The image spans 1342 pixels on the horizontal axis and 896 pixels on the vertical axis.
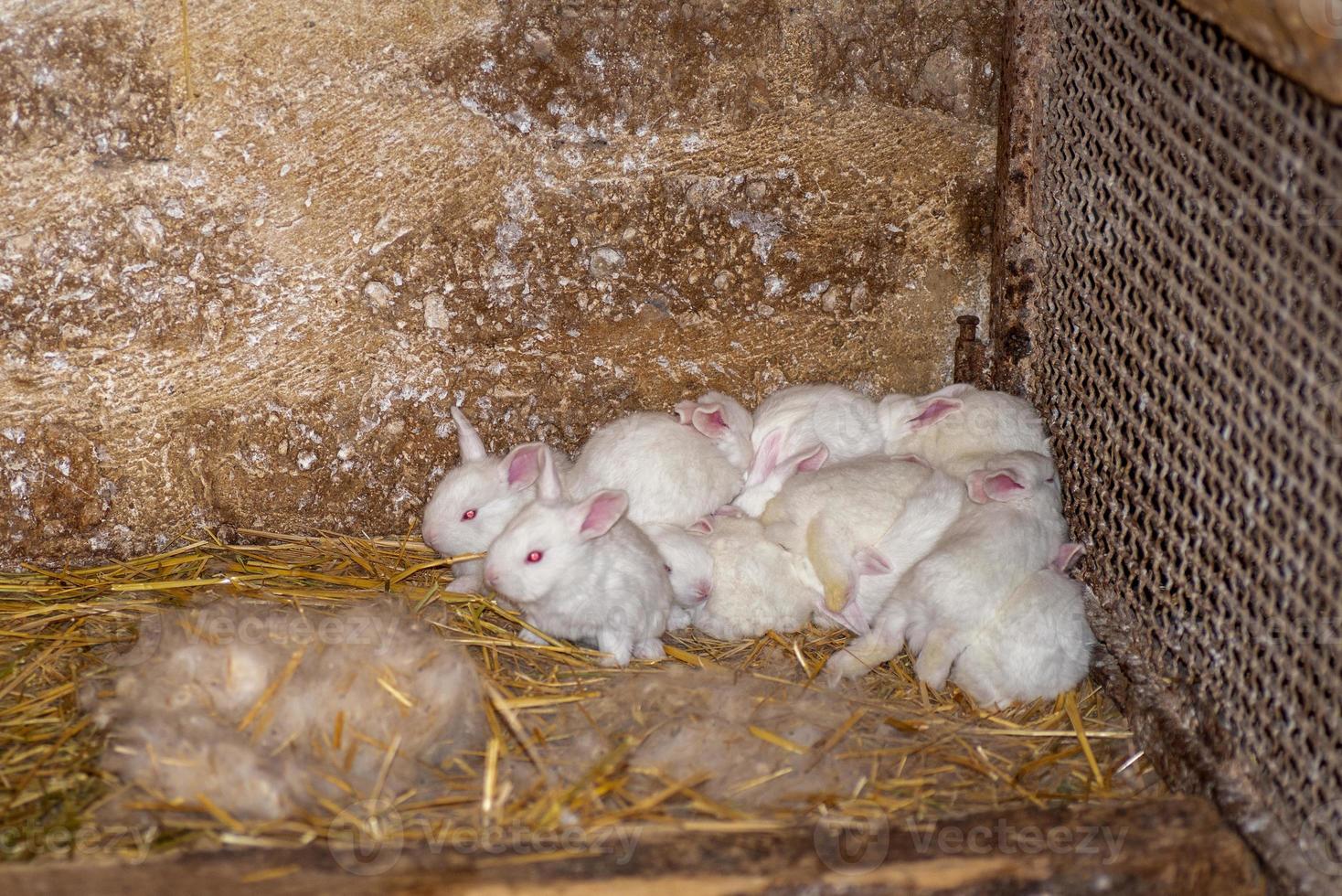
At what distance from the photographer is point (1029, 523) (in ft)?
11.5

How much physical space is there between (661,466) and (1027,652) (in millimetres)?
1162

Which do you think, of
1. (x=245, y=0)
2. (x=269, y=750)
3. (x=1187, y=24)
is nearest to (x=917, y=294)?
(x=1187, y=24)

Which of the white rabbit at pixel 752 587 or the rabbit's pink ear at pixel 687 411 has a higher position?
the rabbit's pink ear at pixel 687 411

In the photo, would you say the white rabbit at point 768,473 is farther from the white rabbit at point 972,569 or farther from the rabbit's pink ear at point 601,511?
the rabbit's pink ear at point 601,511

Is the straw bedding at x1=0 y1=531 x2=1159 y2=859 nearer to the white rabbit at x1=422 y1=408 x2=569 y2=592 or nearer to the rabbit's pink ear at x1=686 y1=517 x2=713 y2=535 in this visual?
the white rabbit at x1=422 y1=408 x2=569 y2=592

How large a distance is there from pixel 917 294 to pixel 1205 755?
1855mm

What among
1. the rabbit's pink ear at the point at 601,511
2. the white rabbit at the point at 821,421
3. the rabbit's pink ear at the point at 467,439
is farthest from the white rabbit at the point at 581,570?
the white rabbit at the point at 821,421

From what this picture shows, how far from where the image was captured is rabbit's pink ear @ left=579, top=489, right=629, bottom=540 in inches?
133

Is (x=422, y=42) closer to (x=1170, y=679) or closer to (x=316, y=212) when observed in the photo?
(x=316, y=212)

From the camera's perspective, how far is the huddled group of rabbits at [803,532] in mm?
3379

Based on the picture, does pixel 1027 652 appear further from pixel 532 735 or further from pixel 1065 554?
pixel 532 735

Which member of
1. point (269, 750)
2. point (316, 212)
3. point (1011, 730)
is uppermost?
point (316, 212)

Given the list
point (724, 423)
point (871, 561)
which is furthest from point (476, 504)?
point (871, 561)

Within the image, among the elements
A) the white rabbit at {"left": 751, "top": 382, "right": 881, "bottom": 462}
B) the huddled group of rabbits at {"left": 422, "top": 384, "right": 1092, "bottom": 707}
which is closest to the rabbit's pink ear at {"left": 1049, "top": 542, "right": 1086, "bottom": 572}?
the huddled group of rabbits at {"left": 422, "top": 384, "right": 1092, "bottom": 707}
